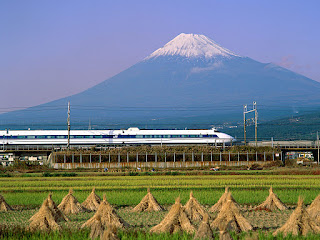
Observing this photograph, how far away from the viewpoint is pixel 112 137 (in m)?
85.4

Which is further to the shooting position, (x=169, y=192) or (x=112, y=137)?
(x=112, y=137)

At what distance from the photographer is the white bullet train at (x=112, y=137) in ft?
277

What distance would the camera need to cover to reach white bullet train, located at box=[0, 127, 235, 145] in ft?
→ 277

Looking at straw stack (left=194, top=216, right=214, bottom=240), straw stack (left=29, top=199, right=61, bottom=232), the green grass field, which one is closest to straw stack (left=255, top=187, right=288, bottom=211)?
the green grass field

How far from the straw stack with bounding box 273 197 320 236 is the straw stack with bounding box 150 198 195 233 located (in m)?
2.37

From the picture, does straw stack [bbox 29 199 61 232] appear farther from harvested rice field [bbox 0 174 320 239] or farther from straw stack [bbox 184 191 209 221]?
straw stack [bbox 184 191 209 221]

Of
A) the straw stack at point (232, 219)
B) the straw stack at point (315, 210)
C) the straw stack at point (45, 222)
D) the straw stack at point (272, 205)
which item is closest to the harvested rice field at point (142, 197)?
the straw stack at point (272, 205)

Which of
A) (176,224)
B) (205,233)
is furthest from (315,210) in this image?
(205,233)

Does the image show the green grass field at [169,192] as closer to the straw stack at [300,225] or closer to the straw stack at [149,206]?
the straw stack at [149,206]

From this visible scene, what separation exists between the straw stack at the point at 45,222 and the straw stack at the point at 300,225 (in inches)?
246

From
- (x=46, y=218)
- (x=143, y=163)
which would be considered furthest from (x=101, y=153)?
(x=46, y=218)

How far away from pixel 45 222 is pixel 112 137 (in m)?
68.5

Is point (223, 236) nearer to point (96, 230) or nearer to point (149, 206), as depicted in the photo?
point (96, 230)

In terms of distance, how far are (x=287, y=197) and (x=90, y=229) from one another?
11949 millimetres
